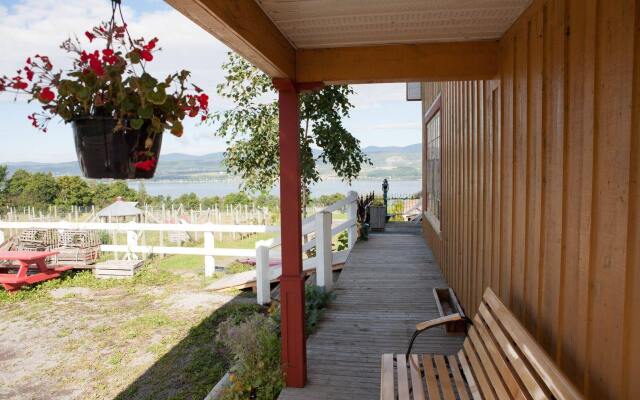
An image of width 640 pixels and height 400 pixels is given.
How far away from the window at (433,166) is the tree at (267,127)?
1411mm

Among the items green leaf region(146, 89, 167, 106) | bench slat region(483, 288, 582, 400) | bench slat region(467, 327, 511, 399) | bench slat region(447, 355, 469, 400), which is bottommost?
bench slat region(447, 355, 469, 400)

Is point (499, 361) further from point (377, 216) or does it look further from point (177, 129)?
point (377, 216)

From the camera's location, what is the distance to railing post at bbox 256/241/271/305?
634 centimetres

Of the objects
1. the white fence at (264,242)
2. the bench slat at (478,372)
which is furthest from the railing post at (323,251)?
the bench slat at (478,372)

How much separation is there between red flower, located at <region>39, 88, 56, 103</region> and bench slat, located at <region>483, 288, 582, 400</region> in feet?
6.51

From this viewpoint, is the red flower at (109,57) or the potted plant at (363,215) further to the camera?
the potted plant at (363,215)

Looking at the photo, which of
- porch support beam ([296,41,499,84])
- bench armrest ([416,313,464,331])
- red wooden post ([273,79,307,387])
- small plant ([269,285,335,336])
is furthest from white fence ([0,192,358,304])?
bench armrest ([416,313,464,331])

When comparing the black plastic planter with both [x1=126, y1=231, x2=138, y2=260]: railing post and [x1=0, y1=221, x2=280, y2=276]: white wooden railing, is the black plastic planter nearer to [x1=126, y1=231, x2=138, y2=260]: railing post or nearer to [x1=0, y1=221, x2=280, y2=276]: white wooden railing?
[x1=0, y1=221, x2=280, y2=276]: white wooden railing

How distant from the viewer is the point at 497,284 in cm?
330

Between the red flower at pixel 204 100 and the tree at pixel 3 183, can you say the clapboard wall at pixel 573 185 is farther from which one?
the tree at pixel 3 183

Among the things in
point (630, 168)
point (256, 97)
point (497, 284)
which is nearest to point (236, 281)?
point (256, 97)

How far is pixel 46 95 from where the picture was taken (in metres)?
1.63

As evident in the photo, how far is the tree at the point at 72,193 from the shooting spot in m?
18.9

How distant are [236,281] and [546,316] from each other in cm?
601
